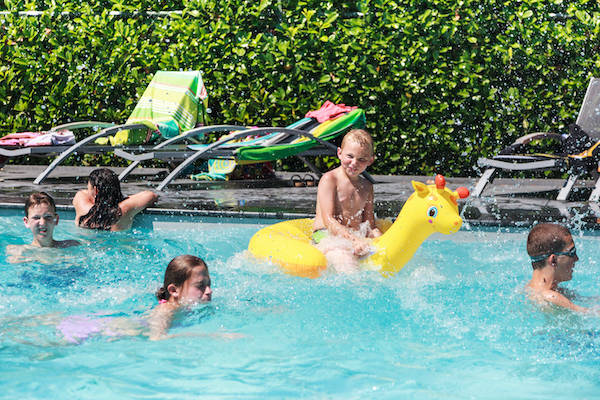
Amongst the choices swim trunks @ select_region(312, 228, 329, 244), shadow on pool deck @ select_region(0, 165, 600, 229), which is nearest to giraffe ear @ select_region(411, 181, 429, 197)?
swim trunks @ select_region(312, 228, 329, 244)

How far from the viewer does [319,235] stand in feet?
18.7

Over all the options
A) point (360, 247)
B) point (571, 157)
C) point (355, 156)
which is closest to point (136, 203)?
point (355, 156)

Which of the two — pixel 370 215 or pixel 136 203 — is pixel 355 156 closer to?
pixel 370 215

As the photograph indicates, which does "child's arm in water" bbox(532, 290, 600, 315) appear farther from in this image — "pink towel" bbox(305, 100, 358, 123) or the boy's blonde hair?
"pink towel" bbox(305, 100, 358, 123)

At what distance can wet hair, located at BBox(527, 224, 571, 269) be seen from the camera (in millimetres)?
4289

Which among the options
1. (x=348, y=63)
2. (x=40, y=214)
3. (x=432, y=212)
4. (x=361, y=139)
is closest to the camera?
(x=432, y=212)

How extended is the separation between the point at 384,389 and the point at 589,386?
96 cm

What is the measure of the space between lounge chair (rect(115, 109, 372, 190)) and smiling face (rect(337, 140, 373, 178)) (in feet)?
9.31

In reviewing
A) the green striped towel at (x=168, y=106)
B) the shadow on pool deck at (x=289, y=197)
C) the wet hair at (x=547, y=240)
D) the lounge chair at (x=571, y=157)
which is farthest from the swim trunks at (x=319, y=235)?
the green striped towel at (x=168, y=106)

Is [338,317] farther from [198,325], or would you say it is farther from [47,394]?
[47,394]

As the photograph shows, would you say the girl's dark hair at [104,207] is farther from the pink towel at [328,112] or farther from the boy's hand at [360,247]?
the pink towel at [328,112]

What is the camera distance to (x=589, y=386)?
149 inches

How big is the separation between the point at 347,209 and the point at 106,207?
2.19m

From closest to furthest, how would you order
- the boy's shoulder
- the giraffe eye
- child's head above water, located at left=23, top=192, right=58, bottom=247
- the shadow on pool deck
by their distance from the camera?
the giraffe eye < child's head above water, located at left=23, top=192, right=58, bottom=247 < the boy's shoulder < the shadow on pool deck
